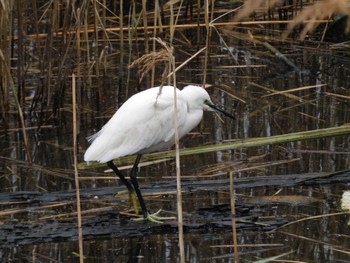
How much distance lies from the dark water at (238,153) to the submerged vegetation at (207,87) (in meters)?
0.01

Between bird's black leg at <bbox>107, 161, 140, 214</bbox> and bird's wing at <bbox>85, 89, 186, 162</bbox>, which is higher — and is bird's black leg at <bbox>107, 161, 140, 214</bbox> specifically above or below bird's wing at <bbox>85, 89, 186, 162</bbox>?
below

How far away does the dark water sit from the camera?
354cm

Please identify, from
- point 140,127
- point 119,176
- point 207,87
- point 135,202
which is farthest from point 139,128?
point 207,87

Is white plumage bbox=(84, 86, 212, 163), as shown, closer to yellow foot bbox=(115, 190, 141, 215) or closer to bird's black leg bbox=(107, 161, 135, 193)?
bird's black leg bbox=(107, 161, 135, 193)

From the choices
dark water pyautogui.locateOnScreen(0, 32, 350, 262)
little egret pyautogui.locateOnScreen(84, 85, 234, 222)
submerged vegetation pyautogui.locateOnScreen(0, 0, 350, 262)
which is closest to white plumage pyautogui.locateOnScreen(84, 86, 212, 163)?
little egret pyautogui.locateOnScreen(84, 85, 234, 222)

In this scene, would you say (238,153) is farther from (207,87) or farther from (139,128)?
(207,87)

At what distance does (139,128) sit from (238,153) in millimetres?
1167

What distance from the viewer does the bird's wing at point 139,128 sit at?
3984mm

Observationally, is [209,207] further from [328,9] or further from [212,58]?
[212,58]

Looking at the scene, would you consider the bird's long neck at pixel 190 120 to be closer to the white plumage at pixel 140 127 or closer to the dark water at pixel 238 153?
the white plumage at pixel 140 127

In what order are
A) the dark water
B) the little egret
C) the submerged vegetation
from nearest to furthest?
the dark water → the little egret → the submerged vegetation

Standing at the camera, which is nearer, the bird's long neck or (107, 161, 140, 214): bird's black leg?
(107, 161, 140, 214): bird's black leg

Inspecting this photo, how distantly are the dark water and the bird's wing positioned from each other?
39 cm

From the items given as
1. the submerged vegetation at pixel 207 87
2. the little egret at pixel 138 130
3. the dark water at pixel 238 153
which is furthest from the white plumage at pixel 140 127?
the dark water at pixel 238 153
